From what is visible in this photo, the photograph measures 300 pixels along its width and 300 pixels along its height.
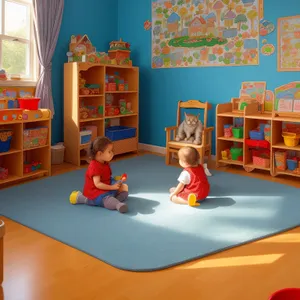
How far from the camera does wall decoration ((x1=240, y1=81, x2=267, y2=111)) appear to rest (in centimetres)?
519

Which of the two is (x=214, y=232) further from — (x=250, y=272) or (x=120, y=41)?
(x=120, y=41)

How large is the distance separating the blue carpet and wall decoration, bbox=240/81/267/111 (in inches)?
46.8

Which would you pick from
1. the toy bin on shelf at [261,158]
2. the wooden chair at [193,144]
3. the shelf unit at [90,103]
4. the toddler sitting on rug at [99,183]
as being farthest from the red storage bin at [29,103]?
the toy bin on shelf at [261,158]

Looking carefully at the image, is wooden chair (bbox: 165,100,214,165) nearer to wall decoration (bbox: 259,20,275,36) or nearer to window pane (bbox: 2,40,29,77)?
wall decoration (bbox: 259,20,275,36)

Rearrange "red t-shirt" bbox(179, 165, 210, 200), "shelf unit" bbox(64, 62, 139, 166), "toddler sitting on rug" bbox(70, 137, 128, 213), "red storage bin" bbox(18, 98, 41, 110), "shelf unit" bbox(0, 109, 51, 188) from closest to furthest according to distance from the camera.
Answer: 1. "toddler sitting on rug" bbox(70, 137, 128, 213)
2. "red t-shirt" bbox(179, 165, 210, 200)
3. "shelf unit" bbox(0, 109, 51, 188)
4. "red storage bin" bbox(18, 98, 41, 110)
5. "shelf unit" bbox(64, 62, 139, 166)

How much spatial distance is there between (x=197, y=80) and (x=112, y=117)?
4.34 feet

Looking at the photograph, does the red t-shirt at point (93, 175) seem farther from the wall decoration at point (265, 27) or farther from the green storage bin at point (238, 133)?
the wall decoration at point (265, 27)

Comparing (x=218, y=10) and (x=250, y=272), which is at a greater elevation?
(x=218, y=10)

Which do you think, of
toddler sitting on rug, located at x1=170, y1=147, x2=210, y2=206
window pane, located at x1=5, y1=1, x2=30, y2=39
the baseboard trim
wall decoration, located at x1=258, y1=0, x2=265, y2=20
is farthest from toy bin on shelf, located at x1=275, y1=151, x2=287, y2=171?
window pane, located at x1=5, y1=1, x2=30, y2=39

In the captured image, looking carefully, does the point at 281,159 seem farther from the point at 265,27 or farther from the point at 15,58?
the point at 15,58

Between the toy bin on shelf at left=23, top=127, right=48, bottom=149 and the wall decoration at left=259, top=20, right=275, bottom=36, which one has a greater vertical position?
the wall decoration at left=259, top=20, right=275, bottom=36

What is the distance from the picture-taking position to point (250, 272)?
8.00 ft

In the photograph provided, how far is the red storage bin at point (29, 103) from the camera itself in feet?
15.4

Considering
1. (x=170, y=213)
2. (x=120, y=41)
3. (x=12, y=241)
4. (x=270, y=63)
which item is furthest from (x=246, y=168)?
(x=12, y=241)
